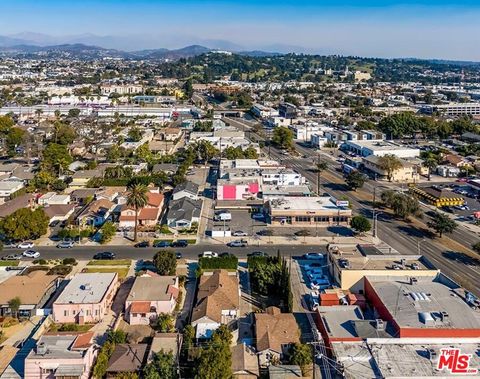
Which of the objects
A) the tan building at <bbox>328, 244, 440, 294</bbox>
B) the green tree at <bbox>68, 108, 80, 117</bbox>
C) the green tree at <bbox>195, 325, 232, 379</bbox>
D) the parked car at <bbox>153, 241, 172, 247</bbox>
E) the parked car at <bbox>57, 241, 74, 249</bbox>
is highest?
the green tree at <bbox>68, 108, 80, 117</bbox>

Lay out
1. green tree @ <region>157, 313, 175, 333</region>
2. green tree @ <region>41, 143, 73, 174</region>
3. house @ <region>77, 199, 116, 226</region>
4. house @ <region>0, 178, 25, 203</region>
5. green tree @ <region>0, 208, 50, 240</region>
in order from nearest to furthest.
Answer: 1. green tree @ <region>157, 313, 175, 333</region>
2. green tree @ <region>0, 208, 50, 240</region>
3. house @ <region>77, 199, 116, 226</region>
4. house @ <region>0, 178, 25, 203</region>
5. green tree @ <region>41, 143, 73, 174</region>

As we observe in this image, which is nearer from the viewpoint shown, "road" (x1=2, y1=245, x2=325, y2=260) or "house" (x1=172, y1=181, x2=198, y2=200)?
"road" (x1=2, y1=245, x2=325, y2=260)

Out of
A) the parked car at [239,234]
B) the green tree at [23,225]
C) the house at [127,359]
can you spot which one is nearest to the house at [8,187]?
the green tree at [23,225]

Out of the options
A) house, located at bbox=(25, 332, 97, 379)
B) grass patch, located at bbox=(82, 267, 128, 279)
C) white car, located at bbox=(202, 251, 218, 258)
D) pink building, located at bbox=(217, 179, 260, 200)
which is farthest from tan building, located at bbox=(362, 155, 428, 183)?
house, located at bbox=(25, 332, 97, 379)

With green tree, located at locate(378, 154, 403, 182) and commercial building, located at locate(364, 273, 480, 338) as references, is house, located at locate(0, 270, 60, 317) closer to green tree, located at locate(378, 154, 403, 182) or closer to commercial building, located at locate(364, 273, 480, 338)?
commercial building, located at locate(364, 273, 480, 338)

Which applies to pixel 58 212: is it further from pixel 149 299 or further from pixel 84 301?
pixel 149 299

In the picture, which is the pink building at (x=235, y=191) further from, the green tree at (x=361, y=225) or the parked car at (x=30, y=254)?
the parked car at (x=30, y=254)
